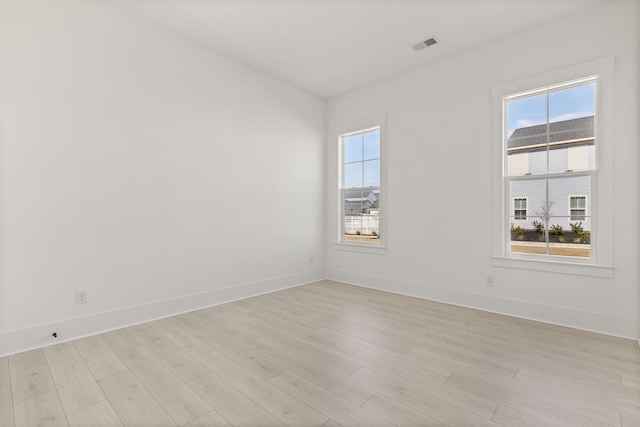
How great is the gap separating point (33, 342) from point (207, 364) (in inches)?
58.9

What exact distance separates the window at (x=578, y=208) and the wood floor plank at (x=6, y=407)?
14.5 ft

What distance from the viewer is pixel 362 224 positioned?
463 centimetres

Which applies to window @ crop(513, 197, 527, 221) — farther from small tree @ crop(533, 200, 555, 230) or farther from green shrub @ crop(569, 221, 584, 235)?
green shrub @ crop(569, 221, 584, 235)

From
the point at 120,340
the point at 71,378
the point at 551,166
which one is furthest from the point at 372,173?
the point at 71,378

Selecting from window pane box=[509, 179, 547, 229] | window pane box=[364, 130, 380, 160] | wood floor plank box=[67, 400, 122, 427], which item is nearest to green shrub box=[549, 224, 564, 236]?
window pane box=[509, 179, 547, 229]

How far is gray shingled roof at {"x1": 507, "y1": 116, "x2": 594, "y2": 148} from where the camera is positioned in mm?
2855

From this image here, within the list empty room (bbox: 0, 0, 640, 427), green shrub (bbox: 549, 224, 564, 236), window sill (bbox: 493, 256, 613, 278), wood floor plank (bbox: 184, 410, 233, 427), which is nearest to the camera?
wood floor plank (bbox: 184, 410, 233, 427)

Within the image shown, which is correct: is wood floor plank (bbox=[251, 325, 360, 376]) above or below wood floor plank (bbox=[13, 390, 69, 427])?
below

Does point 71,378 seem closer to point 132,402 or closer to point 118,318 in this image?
point 132,402

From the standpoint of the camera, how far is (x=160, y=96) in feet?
10.1

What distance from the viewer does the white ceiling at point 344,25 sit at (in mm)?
2758

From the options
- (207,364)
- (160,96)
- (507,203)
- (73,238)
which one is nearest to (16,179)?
(73,238)

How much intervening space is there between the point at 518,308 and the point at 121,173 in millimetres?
4228

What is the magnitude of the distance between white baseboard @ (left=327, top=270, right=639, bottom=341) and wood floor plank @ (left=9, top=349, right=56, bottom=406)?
11.5 ft
